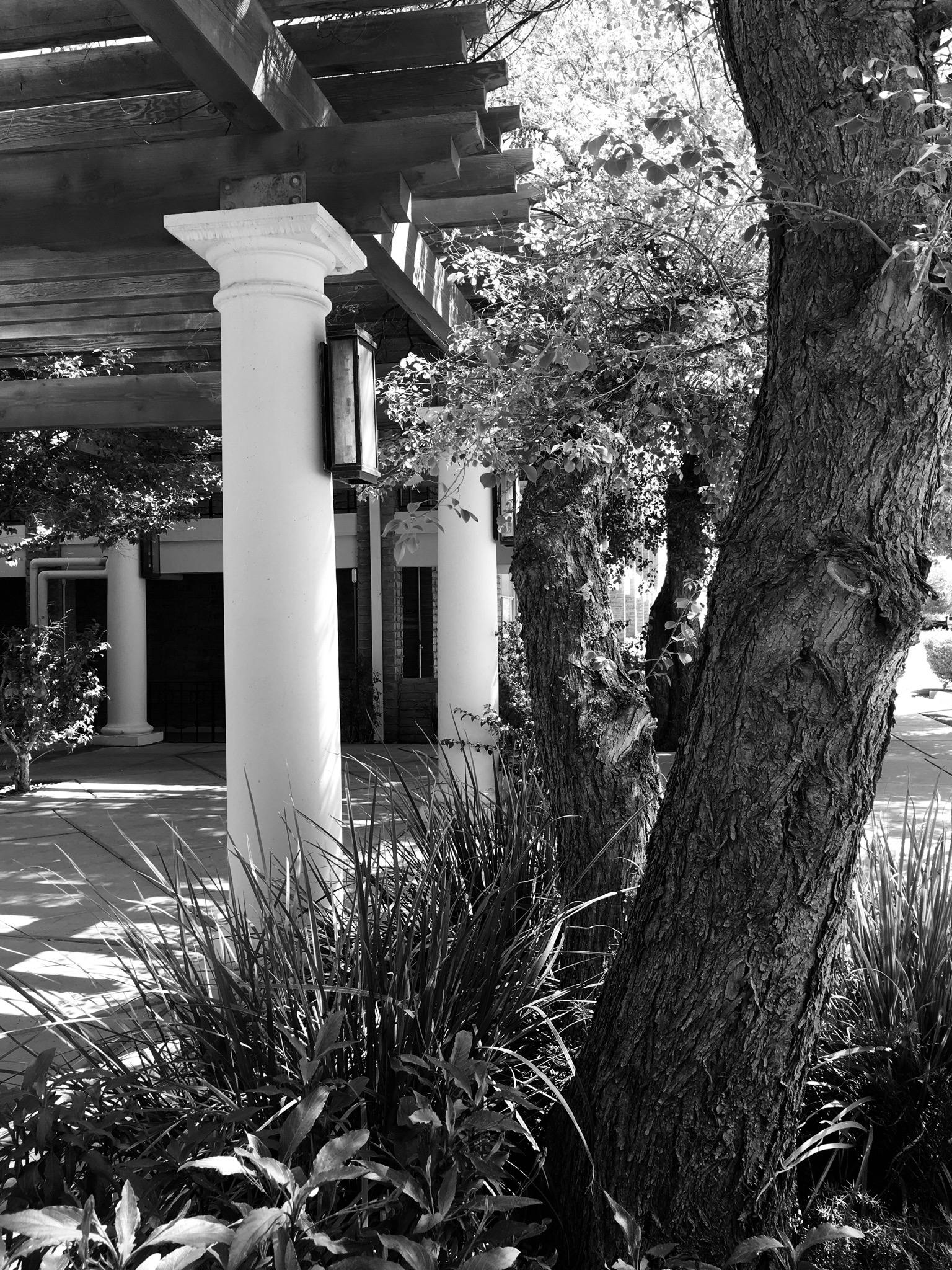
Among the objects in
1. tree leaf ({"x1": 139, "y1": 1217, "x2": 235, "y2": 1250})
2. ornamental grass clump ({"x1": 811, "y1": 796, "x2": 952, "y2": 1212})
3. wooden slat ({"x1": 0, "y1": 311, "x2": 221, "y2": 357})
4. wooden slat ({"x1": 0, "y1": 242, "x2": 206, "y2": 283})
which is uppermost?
wooden slat ({"x1": 0, "y1": 311, "x2": 221, "y2": 357})

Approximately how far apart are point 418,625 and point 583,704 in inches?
402

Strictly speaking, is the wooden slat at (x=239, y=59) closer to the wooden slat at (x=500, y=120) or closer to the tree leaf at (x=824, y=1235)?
the wooden slat at (x=500, y=120)

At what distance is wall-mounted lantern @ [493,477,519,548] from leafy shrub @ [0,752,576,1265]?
384 cm

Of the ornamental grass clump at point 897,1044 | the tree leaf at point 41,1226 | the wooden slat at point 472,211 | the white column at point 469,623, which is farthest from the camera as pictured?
the white column at point 469,623

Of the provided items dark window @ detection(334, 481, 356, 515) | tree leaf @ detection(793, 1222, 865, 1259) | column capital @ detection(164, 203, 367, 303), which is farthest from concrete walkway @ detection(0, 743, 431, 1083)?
dark window @ detection(334, 481, 356, 515)

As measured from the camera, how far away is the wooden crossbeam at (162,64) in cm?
331

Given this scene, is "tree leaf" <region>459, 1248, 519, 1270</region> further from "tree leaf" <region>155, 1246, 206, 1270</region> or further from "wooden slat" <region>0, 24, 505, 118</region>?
"wooden slat" <region>0, 24, 505, 118</region>

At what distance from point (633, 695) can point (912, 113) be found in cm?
191

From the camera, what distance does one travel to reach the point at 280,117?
3350 millimetres

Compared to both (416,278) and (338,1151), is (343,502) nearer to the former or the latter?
(416,278)

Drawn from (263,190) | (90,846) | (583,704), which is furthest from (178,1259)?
(90,846)

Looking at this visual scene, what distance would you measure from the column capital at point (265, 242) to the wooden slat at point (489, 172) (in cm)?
73

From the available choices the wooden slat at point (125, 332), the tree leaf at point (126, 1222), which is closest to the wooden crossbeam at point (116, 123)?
the wooden slat at point (125, 332)

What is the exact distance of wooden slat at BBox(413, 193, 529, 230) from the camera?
4.56 metres
